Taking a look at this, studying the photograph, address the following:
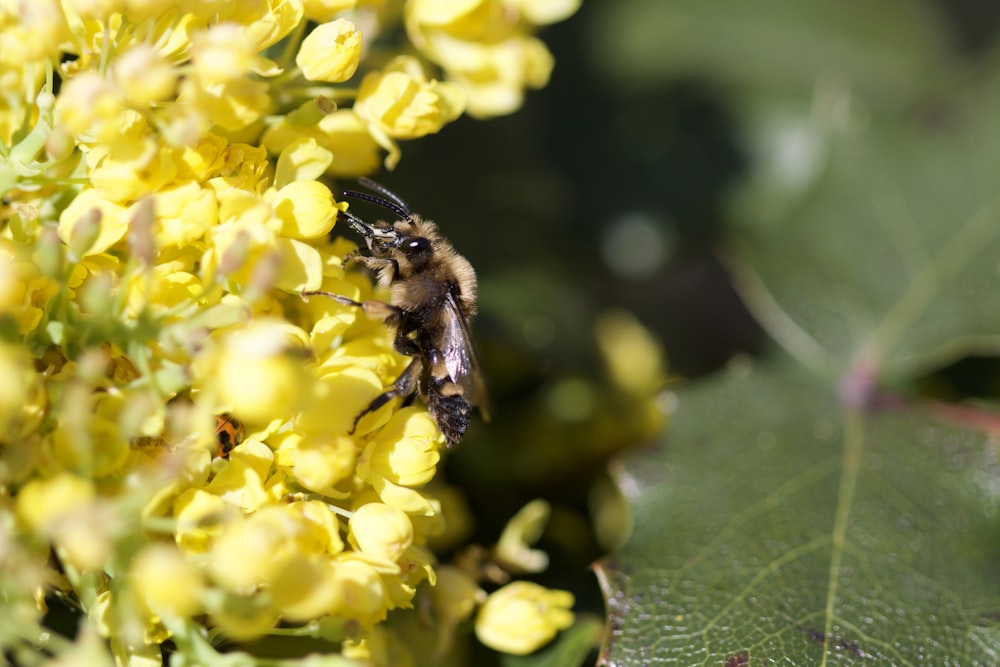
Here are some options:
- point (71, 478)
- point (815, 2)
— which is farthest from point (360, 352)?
point (815, 2)

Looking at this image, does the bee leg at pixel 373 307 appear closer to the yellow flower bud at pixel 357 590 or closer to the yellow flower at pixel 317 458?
the yellow flower at pixel 317 458

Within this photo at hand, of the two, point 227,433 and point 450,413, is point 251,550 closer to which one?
point 227,433

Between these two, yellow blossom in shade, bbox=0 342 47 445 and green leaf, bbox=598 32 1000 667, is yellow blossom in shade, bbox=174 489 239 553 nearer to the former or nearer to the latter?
yellow blossom in shade, bbox=0 342 47 445

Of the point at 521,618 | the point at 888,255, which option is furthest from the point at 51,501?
the point at 888,255

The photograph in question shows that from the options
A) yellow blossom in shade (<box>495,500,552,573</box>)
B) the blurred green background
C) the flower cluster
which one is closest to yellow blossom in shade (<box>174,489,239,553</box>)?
the flower cluster

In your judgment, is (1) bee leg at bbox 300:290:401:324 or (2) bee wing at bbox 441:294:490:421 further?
(2) bee wing at bbox 441:294:490:421

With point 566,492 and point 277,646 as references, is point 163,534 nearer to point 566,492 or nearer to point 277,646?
point 277,646
